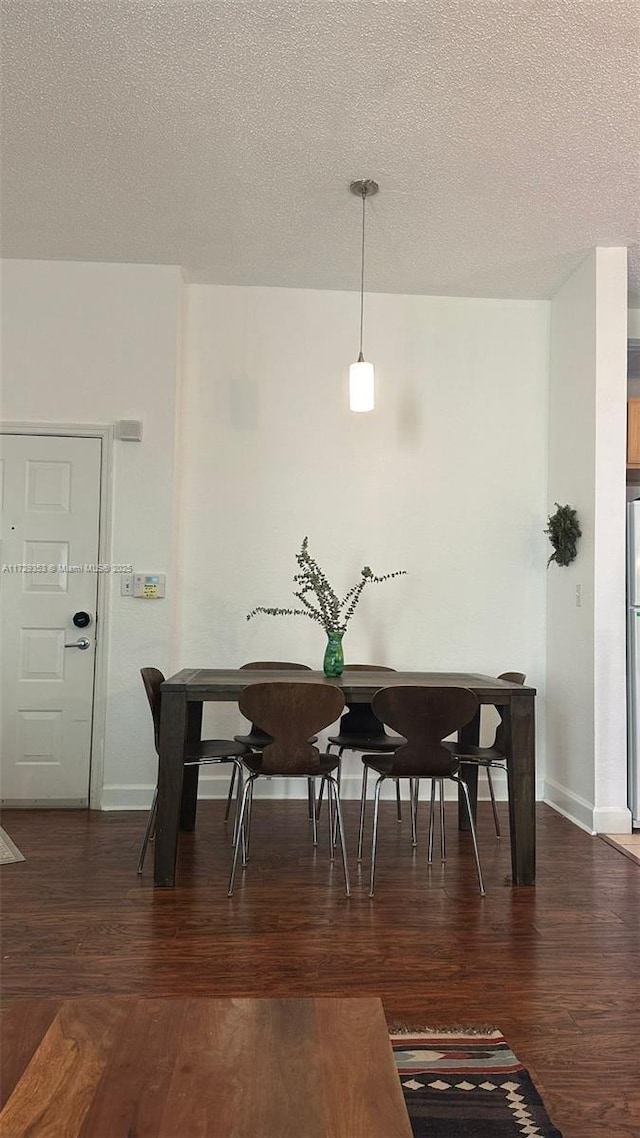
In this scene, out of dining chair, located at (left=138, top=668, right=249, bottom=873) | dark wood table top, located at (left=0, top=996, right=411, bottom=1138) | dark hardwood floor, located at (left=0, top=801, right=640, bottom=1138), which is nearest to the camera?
dark wood table top, located at (left=0, top=996, right=411, bottom=1138)

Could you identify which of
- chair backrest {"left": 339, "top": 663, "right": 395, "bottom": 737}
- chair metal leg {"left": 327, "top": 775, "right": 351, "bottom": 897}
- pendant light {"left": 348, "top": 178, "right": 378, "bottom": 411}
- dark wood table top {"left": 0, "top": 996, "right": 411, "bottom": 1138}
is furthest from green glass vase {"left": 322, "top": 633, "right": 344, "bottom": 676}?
dark wood table top {"left": 0, "top": 996, "right": 411, "bottom": 1138}

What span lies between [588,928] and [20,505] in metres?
3.55

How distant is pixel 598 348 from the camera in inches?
169

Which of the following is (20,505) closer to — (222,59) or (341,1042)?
(222,59)

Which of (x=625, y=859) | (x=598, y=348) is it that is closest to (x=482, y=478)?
(x=598, y=348)

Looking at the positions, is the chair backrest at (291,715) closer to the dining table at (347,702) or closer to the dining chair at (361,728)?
the dining table at (347,702)

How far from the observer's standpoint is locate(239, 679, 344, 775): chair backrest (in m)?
3.24

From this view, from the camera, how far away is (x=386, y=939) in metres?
2.75

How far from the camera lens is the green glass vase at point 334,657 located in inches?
153

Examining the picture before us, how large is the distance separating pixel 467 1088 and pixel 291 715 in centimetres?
160

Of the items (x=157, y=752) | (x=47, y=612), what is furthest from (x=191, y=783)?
(x=47, y=612)

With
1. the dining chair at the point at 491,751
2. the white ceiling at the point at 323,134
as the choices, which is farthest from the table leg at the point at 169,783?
the white ceiling at the point at 323,134

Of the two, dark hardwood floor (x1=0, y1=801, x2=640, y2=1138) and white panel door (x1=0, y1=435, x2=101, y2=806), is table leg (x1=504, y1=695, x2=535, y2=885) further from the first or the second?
white panel door (x1=0, y1=435, x2=101, y2=806)

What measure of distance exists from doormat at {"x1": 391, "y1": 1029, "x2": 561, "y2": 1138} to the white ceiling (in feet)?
10.1
